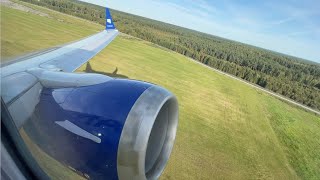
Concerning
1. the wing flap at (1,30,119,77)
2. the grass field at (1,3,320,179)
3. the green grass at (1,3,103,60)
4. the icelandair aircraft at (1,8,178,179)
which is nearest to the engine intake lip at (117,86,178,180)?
the icelandair aircraft at (1,8,178,179)

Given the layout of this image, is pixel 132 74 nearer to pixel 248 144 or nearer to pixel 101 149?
pixel 248 144

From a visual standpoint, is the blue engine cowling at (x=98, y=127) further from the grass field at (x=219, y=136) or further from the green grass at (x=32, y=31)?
the grass field at (x=219, y=136)

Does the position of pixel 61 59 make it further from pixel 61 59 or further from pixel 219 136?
pixel 219 136

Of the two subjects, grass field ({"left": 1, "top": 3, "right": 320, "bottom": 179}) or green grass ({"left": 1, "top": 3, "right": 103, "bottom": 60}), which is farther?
grass field ({"left": 1, "top": 3, "right": 320, "bottom": 179})

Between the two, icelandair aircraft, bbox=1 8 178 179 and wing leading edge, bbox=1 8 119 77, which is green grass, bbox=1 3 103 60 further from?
icelandair aircraft, bbox=1 8 178 179

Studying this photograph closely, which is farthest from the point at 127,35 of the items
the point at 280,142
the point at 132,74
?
the point at 280,142

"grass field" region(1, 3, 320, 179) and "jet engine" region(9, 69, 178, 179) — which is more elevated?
"jet engine" region(9, 69, 178, 179)

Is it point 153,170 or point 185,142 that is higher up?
point 153,170
